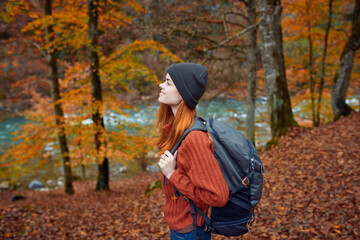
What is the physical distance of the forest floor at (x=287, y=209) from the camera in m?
3.78

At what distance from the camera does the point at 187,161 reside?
1.61 m

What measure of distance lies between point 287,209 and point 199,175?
3.64 metres

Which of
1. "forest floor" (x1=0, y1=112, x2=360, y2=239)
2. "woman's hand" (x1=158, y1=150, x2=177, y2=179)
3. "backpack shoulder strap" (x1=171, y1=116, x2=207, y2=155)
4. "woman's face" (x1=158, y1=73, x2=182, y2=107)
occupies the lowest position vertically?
"forest floor" (x1=0, y1=112, x2=360, y2=239)

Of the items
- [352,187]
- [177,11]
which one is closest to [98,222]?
[352,187]

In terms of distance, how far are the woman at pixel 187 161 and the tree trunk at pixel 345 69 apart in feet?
32.0

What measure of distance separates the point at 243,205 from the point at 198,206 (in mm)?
336

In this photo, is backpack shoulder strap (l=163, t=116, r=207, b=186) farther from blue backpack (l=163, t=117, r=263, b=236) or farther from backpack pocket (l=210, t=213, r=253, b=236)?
backpack pocket (l=210, t=213, r=253, b=236)

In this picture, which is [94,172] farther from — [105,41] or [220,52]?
[220,52]

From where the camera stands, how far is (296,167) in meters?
5.80

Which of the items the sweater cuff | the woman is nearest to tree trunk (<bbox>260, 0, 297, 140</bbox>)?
the woman

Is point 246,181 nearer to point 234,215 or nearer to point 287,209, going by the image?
point 234,215

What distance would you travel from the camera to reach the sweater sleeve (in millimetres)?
1483

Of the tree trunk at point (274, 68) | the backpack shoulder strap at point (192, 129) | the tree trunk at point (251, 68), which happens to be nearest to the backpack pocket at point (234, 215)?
the backpack shoulder strap at point (192, 129)

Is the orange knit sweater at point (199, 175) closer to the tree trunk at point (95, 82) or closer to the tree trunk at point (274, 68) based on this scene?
the tree trunk at point (274, 68)
